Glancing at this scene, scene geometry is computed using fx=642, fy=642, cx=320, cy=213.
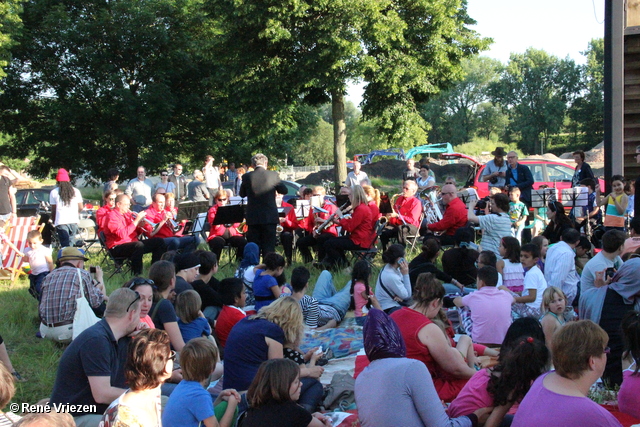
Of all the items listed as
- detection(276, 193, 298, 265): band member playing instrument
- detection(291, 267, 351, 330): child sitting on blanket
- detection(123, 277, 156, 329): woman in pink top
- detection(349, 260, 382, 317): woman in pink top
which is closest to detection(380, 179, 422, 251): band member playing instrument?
detection(276, 193, 298, 265): band member playing instrument

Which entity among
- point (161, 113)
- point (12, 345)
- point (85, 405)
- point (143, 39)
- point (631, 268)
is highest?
point (143, 39)

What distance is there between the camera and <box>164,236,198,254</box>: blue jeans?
10.2 m

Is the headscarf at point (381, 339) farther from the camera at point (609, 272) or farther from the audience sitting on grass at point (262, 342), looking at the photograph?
the camera at point (609, 272)

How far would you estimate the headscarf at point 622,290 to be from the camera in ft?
16.8

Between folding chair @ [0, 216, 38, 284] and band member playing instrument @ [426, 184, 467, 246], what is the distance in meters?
6.77

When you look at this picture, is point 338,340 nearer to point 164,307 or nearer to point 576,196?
point 164,307

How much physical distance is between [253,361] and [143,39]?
21886 mm

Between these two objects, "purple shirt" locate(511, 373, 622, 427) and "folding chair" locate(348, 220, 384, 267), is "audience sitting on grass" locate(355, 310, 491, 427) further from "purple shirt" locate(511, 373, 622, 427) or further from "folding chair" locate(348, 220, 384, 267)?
"folding chair" locate(348, 220, 384, 267)

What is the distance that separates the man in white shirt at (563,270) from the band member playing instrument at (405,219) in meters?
3.54

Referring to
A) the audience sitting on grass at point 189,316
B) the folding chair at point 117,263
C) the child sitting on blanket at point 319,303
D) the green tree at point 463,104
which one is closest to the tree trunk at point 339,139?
the folding chair at point 117,263

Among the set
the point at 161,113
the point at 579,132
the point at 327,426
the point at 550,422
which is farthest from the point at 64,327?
the point at 579,132

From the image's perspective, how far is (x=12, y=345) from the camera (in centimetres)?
690

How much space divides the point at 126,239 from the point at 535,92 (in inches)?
2430

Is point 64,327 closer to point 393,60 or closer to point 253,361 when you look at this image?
point 253,361
